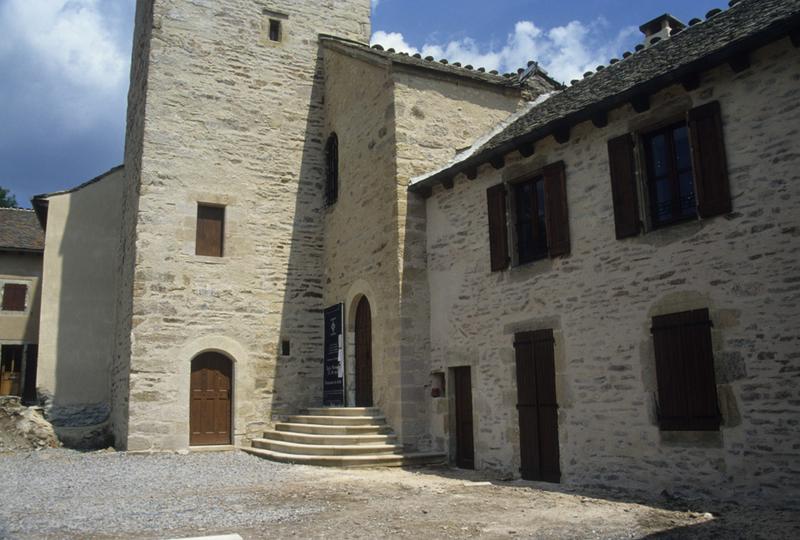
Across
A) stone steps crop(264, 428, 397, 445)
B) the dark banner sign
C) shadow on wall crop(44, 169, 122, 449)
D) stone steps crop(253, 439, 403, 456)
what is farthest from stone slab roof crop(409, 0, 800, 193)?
shadow on wall crop(44, 169, 122, 449)

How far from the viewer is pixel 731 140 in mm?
7074

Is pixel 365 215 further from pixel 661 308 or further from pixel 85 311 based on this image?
pixel 85 311

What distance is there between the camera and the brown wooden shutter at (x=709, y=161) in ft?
23.1

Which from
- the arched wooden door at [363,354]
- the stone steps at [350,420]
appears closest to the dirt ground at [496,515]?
the stone steps at [350,420]

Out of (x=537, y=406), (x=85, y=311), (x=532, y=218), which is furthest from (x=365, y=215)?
(x=85, y=311)

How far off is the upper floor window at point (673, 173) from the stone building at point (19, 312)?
17820 mm

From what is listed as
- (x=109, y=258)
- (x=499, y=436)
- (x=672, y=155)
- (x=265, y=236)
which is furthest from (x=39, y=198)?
(x=672, y=155)

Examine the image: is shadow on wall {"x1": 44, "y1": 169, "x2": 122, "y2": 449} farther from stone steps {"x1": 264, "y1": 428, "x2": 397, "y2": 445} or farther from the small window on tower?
stone steps {"x1": 264, "y1": 428, "x2": 397, "y2": 445}

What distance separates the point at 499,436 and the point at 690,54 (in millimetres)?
5591

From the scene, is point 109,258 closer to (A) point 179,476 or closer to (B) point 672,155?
(A) point 179,476

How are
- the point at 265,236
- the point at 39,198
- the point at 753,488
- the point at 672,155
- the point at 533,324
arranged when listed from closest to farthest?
the point at 753,488 < the point at 672,155 < the point at 533,324 < the point at 265,236 < the point at 39,198

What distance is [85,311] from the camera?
15.5m

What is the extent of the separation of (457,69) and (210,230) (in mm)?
5882

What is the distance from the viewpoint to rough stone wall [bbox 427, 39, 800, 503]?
648cm
